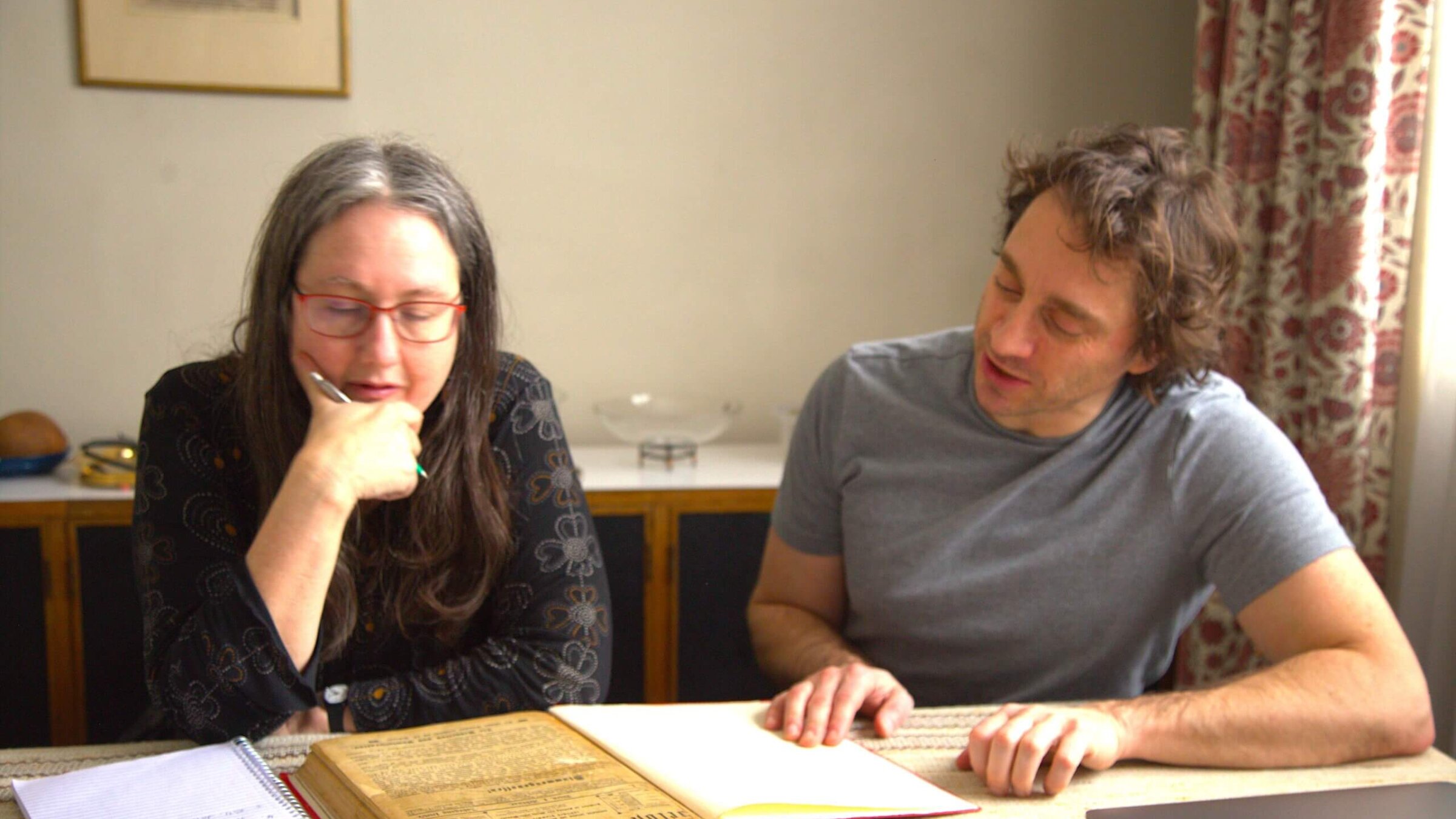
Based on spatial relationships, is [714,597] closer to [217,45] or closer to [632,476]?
[632,476]

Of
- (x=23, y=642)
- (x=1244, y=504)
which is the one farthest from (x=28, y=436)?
(x=1244, y=504)

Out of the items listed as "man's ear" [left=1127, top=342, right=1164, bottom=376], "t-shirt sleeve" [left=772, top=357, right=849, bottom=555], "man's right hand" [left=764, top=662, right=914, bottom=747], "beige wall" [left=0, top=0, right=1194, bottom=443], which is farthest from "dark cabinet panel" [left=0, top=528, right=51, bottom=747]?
"man's ear" [left=1127, top=342, right=1164, bottom=376]

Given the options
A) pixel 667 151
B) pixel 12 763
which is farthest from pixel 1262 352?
pixel 12 763

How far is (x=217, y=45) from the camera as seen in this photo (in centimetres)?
249

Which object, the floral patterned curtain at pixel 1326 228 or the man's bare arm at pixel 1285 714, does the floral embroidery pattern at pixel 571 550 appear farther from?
the floral patterned curtain at pixel 1326 228

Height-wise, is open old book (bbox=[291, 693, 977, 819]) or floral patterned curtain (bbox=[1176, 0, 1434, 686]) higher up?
floral patterned curtain (bbox=[1176, 0, 1434, 686])

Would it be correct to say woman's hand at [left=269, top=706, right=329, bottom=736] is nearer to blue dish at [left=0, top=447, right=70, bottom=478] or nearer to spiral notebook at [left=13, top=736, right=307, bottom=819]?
spiral notebook at [left=13, top=736, right=307, bottom=819]

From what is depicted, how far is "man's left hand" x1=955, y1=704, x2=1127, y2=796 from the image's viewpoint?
3.28 feet

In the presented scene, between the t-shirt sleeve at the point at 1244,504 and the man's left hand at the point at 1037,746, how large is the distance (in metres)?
0.36

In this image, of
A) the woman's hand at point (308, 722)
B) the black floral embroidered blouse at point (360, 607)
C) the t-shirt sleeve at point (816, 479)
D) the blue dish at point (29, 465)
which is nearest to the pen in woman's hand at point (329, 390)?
the black floral embroidered blouse at point (360, 607)

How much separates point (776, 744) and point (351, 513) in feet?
1.85

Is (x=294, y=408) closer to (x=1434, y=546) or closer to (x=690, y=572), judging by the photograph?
(x=690, y=572)

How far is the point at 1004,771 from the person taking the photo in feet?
3.28

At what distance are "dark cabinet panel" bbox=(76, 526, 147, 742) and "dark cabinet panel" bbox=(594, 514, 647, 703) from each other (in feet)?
2.82
